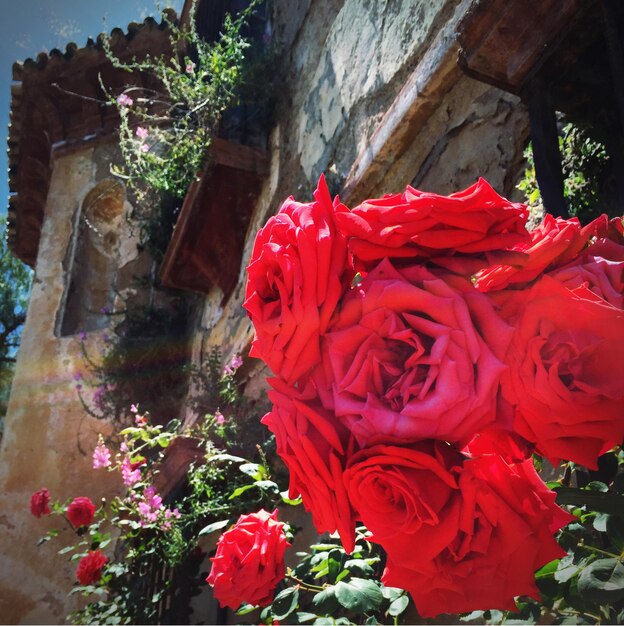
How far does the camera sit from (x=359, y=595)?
3.63 ft

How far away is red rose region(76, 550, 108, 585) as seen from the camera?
113 inches

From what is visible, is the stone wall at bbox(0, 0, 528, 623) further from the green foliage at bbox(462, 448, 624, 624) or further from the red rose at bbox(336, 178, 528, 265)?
the red rose at bbox(336, 178, 528, 265)

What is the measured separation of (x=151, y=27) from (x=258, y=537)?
6.02 meters

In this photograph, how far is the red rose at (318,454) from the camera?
556 mm

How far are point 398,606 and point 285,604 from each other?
0.27 metres

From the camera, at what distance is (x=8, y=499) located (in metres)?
5.37

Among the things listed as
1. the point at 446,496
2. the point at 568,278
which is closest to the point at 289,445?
the point at 446,496

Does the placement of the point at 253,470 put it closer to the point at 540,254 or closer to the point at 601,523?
the point at 601,523

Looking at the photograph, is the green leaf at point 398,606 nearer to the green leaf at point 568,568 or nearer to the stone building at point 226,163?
the green leaf at point 568,568

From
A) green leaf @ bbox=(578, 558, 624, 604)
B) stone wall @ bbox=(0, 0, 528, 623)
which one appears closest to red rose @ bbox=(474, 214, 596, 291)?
green leaf @ bbox=(578, 558, 624, 604)

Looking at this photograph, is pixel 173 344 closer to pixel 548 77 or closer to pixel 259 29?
pixel 259 29

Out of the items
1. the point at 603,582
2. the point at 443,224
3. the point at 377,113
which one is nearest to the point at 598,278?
the point at 443,224

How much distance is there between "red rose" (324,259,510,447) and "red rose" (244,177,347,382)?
0.07ft

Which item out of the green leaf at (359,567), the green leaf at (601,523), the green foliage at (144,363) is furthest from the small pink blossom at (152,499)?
the green leaf at (601,523)
